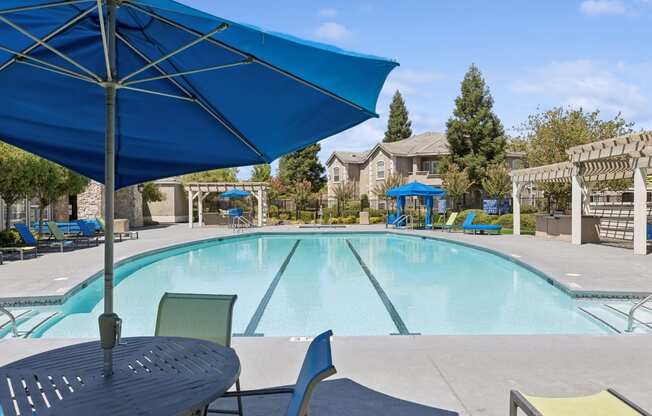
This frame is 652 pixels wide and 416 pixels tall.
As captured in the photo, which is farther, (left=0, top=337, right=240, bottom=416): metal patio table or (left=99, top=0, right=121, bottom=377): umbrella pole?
(left=99, top=0, right=121, bottom=377): umbrella pole

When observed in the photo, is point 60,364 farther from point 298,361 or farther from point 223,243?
point 223,243

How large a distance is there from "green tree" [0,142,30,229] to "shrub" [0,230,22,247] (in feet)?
4.16

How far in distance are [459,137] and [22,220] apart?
2811cm

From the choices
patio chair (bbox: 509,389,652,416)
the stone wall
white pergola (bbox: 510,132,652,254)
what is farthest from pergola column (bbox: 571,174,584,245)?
the stone wall

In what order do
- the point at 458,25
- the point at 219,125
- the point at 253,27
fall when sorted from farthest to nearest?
the point at 458,25 → the point at 219,125 → the point at 253,27

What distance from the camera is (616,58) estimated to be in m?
27.2

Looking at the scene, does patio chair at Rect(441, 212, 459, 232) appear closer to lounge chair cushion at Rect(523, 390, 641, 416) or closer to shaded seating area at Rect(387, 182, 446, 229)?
shaded seating area at Rect(387, 182, 446, 229)

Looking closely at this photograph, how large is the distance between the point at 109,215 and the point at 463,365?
3271 mm

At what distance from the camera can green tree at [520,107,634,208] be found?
1073 inches

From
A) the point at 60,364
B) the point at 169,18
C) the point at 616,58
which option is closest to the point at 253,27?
the point at 169,18

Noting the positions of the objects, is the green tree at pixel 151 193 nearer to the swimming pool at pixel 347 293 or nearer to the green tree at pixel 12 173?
the swimming pool at pixel 347 293

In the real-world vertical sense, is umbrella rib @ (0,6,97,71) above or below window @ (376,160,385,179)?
below

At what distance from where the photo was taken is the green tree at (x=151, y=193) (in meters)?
31.8

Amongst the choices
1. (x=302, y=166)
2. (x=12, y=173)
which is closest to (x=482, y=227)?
(x=12, y=173)
